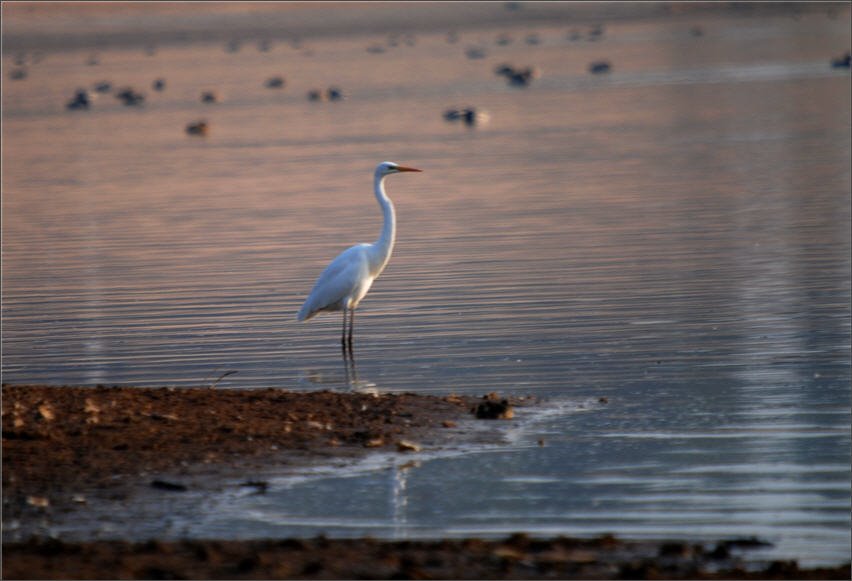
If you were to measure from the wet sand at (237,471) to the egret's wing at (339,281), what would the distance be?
121 inches

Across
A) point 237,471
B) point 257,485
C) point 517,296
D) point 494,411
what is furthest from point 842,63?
point 257,485

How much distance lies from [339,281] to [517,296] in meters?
3.11

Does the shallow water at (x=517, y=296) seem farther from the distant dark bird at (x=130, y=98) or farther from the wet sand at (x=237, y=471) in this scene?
the distant dark bird at (x=130, y=98)

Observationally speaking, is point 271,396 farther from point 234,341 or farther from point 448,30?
point 448,30

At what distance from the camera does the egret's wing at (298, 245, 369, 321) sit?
1534 centimetres

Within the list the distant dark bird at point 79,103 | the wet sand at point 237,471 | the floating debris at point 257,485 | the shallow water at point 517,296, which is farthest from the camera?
the distant dark bird at point 79,103

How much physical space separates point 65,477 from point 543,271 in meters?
10.7

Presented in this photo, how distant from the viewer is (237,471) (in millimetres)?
9977

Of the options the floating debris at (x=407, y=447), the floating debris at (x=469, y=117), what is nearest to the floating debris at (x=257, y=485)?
the floating debris at (x=407, y=447)

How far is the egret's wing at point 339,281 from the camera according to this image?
15.3 m

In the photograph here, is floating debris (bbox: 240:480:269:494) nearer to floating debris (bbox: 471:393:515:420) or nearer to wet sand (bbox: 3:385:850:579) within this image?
wet sand (bbox: 3:385:850:579)

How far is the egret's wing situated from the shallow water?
0.48 metres

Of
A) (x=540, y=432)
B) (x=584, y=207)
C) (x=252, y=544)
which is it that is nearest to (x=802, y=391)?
(x=540, y=432)

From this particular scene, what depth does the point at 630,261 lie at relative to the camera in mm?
20109
